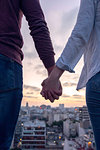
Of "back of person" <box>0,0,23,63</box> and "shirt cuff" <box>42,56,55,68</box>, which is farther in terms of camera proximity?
"shirt cuff" <box>42,56,55,68</box>

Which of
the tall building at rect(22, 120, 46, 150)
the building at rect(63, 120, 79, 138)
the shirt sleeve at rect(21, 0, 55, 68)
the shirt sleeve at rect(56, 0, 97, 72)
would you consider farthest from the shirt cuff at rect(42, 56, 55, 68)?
the building at rect(63, 120, 79, 138)

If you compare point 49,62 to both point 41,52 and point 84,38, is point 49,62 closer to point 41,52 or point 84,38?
point 41,52

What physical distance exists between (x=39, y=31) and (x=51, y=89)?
0.26 meters

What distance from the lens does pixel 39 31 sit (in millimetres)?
708

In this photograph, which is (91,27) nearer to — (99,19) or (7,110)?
(99,19)

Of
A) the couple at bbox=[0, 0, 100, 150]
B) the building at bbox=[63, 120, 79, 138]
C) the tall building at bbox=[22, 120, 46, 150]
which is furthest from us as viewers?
the building at bbox=[63, 120, 79, 138]

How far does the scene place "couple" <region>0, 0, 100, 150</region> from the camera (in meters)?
0.57

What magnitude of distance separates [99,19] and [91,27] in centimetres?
4

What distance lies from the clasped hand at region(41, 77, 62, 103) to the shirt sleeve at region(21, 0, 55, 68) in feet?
0.34

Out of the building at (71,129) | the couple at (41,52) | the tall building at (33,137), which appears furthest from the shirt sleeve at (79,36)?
the building at (71,129)

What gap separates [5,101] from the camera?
21.9 inches

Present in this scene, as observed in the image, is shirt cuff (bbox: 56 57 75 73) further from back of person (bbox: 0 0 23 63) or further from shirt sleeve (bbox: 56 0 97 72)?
back of person (bbox: 0 0 23 63)

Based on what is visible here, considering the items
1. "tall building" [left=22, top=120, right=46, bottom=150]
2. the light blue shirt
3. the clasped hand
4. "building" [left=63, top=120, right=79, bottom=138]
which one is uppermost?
the light blue shirt

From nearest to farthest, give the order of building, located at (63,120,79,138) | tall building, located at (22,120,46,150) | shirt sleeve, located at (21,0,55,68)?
shirt sleeve, located at (21,0,55,68)
tall building, located at (22,120,46,150)
building, located at (63,120,79,138)
